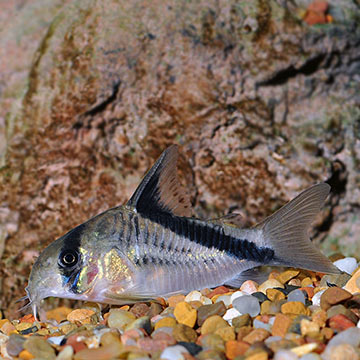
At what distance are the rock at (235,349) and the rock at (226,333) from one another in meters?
0.09

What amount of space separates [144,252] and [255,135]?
5.07ft

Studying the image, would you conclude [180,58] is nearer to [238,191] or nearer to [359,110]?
[238,191]

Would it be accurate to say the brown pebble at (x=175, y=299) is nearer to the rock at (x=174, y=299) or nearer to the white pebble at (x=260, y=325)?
the rock at (x=174, y=299)

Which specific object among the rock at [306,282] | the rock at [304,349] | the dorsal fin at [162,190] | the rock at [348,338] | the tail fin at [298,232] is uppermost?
the dorsal fin at [162,190]

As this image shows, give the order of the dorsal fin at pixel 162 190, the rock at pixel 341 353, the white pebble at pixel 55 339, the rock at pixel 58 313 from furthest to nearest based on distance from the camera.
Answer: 1. the rock at pixel 58 313
2. the dorsal fin at pixel 162 190
3. the white pebble at pixel 55 339
4. the rock at pixel 341 353

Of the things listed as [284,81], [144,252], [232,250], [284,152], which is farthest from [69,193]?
[284,81]

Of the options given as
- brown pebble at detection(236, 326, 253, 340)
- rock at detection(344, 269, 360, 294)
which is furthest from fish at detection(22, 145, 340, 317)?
brown pebble at detection(236, 326, 253, 340)

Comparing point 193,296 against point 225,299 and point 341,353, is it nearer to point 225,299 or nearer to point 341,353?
point 225,299

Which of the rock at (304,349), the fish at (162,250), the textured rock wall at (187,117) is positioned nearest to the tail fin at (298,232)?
the fish at (162,250)

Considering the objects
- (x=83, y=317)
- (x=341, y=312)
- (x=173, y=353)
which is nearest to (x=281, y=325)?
(x=341, y=312)

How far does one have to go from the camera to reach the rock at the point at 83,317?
9.53 feet

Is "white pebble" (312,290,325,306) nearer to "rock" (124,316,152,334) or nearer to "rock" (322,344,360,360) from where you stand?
"rock" (322,344,360,360)

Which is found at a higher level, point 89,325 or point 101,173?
point 101,173

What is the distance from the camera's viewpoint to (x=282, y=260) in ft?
9.50
